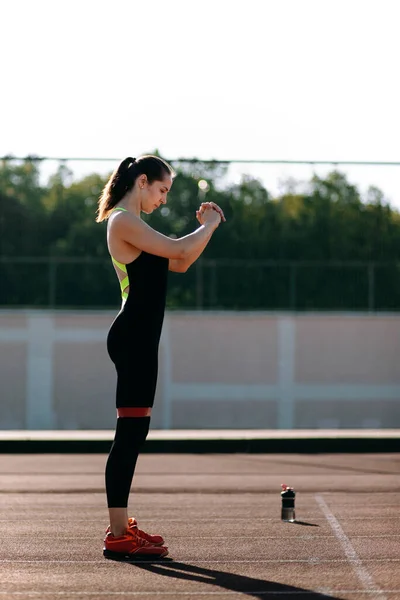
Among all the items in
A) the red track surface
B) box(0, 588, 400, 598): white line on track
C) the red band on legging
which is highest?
the red band on legging

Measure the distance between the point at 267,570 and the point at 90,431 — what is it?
17.3m

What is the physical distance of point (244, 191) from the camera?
2534 centimetres

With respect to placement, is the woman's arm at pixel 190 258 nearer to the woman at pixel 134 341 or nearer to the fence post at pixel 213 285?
the woman at pixel 134 341

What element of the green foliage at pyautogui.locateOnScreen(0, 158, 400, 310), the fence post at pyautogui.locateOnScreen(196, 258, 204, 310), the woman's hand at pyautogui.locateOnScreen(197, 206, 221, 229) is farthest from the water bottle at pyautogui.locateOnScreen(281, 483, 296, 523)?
the fence post at pyautogui.locateOnScreen(196, 258, 204, 310)

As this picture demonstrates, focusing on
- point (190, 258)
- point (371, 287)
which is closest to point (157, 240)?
point (190, 258)

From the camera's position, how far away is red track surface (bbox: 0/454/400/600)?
5477mm

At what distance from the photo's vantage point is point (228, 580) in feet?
18.5

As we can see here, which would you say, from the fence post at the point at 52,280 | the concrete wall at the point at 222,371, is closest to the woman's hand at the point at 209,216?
the concrete wall at the point at 222,371

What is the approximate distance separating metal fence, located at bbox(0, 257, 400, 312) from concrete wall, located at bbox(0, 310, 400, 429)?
224 mm

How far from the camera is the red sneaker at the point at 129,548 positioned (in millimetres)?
6172

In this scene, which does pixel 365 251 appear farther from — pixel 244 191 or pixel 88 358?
pixel 88 358

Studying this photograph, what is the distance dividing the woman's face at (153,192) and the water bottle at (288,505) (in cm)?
221

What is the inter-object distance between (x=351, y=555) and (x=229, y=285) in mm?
17911

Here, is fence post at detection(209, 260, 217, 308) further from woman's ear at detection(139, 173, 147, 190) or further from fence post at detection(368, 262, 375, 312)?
woman's ear at detection(139, 173, 147, 190)
